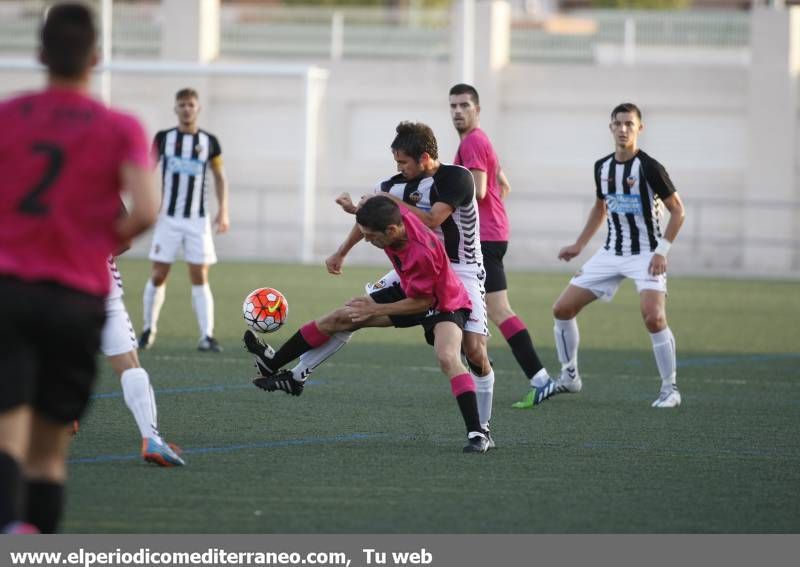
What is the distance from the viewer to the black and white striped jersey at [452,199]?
744cm

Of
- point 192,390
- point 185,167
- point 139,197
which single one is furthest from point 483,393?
point 185,167

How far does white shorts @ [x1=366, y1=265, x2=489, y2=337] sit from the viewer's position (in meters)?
7.48

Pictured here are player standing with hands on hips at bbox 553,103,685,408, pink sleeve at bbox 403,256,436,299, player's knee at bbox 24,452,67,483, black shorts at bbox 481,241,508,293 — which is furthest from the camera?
black shorts at bbox 481,241,508,293

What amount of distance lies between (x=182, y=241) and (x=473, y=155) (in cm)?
391

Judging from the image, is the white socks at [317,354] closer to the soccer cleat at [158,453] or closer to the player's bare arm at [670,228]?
the soccer cleat at [158,453]

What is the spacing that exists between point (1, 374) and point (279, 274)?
1839 cm

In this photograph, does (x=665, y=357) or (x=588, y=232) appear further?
(x=588, y=232)

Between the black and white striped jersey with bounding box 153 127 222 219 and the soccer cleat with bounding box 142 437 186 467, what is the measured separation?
5.81 metres

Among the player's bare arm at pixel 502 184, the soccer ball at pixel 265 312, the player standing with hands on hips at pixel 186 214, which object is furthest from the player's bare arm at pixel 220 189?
the soccer ball at pixel 265 312

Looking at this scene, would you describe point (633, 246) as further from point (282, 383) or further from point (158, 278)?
point (158, 278)

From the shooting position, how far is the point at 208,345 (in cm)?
1176

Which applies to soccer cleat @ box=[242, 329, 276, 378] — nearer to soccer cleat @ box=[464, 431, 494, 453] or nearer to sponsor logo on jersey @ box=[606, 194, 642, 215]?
soccer cleat @ box=[464, 431, 494, 453]
